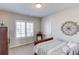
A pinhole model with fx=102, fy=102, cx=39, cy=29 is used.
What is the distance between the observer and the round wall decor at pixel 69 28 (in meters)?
3.40

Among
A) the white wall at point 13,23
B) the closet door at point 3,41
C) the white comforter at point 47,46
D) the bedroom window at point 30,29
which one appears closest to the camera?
the white comforter at point 47,46

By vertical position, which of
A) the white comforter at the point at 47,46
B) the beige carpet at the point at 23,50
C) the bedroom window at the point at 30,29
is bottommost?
the beige carpet at the point at 23,50

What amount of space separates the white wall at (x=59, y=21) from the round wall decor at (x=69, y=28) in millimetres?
101

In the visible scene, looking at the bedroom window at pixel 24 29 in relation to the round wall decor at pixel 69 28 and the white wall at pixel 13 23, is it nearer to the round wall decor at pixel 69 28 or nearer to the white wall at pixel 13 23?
the white wall at pixel 13 23

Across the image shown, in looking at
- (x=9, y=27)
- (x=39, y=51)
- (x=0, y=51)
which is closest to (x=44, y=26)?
(x=39, y=51)

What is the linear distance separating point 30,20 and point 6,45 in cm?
116

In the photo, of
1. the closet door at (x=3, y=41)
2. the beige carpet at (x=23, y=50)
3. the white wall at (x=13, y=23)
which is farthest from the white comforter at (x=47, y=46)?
the closet door at (x=3, y=41)

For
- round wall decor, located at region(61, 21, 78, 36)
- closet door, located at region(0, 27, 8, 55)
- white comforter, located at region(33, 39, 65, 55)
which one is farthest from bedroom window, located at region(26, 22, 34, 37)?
round wall decor, located at region(61, 21, 78, 36)

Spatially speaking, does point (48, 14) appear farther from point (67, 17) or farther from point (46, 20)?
point (67, 17)

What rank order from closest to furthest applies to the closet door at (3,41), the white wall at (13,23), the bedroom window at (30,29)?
the closet door at (3,41) → the white wall at (13,23) → the bedroom window at (30,29)

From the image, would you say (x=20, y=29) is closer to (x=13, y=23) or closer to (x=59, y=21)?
(x=13, y=23)

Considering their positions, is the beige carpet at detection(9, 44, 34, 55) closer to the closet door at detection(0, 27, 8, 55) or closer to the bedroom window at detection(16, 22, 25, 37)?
the closet door at detection(0, 27, 8, 55)

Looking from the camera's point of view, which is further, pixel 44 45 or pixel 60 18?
pixel 60 18

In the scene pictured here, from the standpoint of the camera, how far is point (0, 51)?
326 cm
